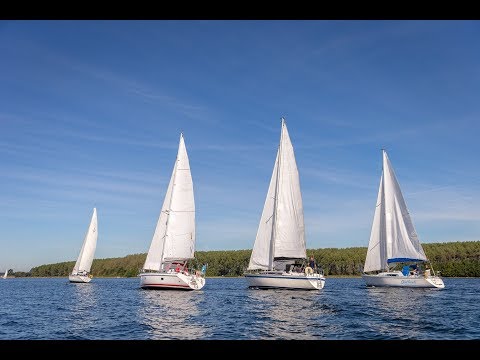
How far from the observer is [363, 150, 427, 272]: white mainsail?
2594 inches

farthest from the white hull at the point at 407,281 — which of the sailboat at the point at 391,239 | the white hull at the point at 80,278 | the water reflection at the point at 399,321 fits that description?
the white hull at the point at 80,278

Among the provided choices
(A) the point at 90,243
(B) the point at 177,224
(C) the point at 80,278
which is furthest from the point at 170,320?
(C) the point at 80,278

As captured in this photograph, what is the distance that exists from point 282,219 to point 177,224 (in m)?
14.0

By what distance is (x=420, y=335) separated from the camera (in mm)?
21031

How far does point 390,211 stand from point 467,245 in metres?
89.4

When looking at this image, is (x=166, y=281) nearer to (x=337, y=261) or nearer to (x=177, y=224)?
(x=177, y=224)

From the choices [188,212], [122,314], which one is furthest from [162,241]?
[122,314]

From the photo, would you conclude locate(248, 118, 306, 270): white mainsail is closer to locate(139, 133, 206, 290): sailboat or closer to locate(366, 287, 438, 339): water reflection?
locate(139, 133, 206, 290): sailboat

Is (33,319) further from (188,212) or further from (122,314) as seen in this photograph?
(188,212)

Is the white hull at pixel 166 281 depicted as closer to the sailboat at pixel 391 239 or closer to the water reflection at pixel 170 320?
the water reflection at pixel 170 320

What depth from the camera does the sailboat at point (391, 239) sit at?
213 ft

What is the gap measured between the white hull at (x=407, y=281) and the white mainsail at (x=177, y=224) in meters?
27.7

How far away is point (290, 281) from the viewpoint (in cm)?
5344
